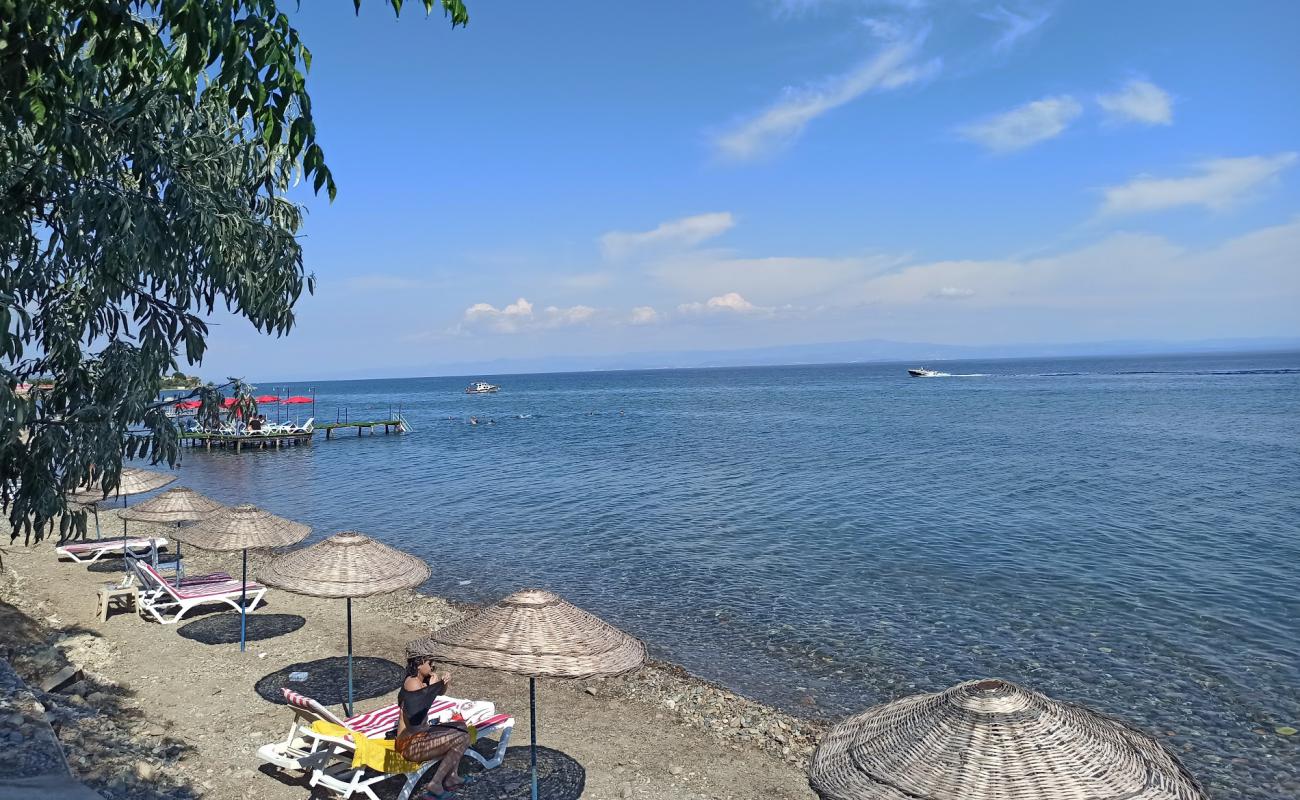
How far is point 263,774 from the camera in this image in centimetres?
895

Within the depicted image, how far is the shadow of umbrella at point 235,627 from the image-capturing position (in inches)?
553

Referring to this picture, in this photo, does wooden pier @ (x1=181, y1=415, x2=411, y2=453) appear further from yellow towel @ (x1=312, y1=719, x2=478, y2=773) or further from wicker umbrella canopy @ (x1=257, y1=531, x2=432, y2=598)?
yellow towel @ (x1=312, y1=719, x2=478, y2=773)

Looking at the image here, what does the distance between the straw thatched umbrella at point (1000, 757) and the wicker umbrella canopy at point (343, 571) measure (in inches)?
266

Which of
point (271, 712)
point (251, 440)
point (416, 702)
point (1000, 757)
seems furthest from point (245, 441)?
point (1000, 757)

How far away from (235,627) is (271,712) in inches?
186

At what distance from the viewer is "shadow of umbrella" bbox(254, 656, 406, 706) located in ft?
38.1

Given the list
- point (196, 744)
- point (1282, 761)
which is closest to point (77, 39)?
point (196, 744)

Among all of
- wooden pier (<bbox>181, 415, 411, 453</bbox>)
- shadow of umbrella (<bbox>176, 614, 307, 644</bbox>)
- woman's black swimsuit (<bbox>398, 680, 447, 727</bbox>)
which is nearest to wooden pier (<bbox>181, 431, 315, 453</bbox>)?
wooden pier (<bbox>181, 415, 411, 453</bbox>)

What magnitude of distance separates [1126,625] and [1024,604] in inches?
80.1

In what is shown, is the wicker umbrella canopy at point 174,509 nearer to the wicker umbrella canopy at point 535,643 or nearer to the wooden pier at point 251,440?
the wicker umbrella canopy at point 535,643

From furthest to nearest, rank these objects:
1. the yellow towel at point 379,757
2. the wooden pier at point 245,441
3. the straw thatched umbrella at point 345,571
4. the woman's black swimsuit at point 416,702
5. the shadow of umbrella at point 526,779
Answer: the wooden pier at point 245,441 → the straw thatched umbrella at point 345,571 → the shadow of umbrella at point 526,779 → the woman's black swimsuit at point 416,702 → the yellow towel at point 379,757

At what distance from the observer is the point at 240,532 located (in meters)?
12.8

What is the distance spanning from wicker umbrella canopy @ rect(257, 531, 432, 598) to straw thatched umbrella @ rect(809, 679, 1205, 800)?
6.77 m

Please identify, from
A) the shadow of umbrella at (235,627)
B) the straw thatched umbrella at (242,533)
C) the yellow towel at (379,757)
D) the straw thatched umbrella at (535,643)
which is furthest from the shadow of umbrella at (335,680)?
the straw thatched umbrella at (535,643)
